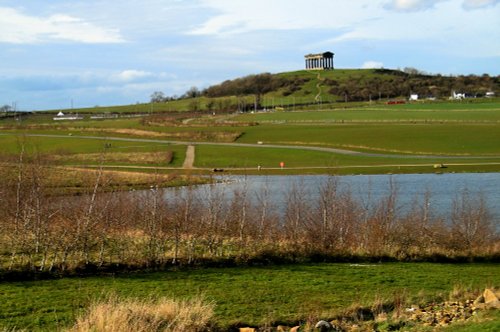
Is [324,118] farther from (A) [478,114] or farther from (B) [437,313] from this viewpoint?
(B) [437,313]

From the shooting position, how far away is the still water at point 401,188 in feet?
126

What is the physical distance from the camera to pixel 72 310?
48.8 ft

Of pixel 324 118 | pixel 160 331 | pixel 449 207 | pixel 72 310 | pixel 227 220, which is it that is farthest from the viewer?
pixel 324 118

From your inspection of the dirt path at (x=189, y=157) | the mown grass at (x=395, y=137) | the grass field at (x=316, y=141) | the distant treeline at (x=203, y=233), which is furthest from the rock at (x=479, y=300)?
the mown grass at (x=395, y=137)

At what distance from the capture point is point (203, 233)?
23219 millimetres

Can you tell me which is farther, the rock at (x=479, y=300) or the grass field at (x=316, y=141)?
the grass field at (x=316, y=141)

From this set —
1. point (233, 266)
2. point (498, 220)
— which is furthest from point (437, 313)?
point (498, 220)

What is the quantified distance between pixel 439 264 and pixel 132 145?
81763 mm

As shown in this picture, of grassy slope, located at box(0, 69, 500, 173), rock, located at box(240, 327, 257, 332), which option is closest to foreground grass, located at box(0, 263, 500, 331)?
rock, located at box(240, 327, 257, 332)

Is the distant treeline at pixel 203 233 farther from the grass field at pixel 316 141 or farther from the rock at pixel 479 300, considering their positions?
the grass field at pixel 316 141

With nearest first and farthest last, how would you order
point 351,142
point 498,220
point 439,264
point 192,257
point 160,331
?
point 160,331 → point 192,257 → point 439,264 → point 498,220 → point 351,142

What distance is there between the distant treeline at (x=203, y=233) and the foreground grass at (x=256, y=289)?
4.67 ft

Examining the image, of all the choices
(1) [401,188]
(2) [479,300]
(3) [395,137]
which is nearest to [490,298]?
(2) [479,300]

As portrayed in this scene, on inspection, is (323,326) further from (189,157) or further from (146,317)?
(189,157)
